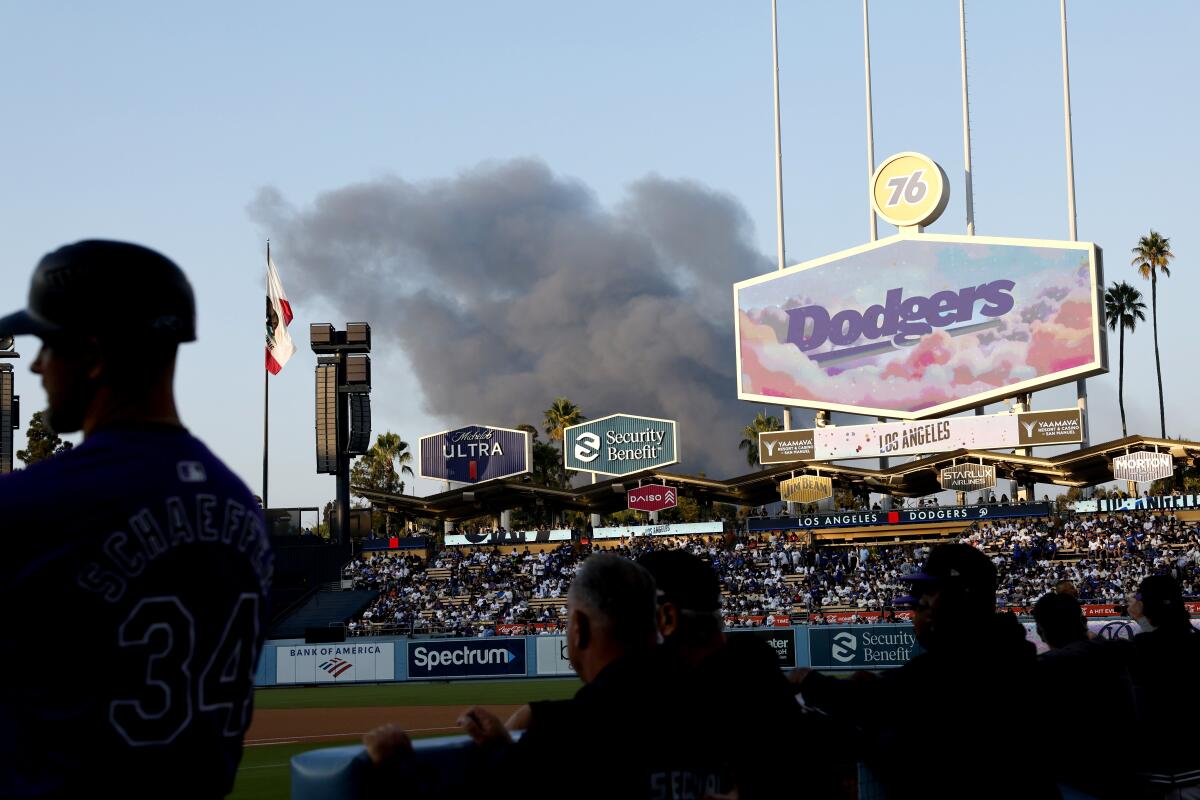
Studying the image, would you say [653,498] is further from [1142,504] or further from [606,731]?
[606,731]

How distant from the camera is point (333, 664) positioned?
33.8m

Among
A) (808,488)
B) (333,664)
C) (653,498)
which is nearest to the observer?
(333,664)

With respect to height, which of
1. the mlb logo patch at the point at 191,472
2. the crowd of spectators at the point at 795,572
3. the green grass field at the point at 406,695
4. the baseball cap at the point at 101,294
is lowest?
the green grass field at the point at 406,695

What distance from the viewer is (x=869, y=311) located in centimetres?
5600

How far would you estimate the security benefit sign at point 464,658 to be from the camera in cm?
3303

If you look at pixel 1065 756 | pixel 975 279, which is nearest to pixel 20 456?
pixel 975 279

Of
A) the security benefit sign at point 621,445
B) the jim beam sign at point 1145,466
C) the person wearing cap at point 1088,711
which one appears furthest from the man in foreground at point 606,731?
the security benefit sign at point 621,445

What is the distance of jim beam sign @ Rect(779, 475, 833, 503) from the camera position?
2366 inches

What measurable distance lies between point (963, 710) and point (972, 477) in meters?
54.5

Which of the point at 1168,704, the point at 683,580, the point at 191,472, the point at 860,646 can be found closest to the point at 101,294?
the point at 191,472

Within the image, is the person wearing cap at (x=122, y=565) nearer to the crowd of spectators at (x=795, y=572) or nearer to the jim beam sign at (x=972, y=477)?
the crowd of spectators at (x=795, y=572)

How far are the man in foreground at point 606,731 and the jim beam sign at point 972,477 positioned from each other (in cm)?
5552

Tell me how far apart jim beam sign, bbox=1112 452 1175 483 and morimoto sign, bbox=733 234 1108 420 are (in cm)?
581

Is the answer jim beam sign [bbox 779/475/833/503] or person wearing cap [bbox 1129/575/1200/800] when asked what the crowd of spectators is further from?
person wearing cap [bbox 1129/575/1200/800]
